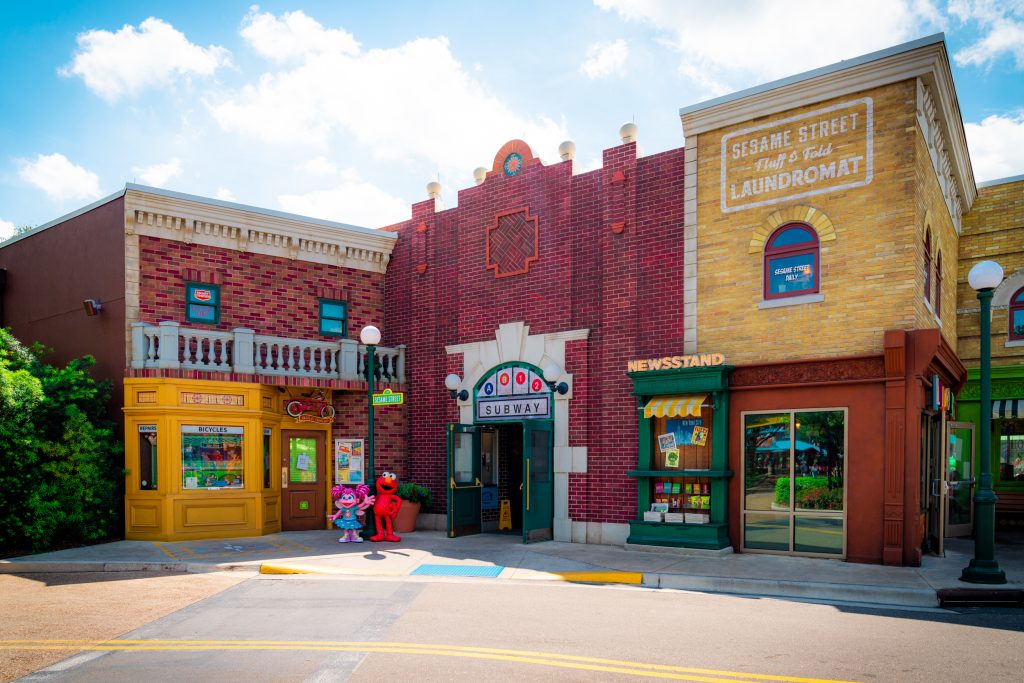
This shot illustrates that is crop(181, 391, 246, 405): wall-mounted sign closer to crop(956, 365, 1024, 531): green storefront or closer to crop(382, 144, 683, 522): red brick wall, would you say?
crop(382, 144, 683, 522): red brick wall

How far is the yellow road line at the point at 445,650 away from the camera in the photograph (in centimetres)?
643

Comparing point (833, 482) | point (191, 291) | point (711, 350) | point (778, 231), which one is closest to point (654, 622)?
point (833, 482)

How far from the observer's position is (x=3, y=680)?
6512mm

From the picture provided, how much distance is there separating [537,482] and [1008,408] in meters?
11.4

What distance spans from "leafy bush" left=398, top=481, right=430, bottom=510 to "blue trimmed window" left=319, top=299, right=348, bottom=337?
4.04 metres

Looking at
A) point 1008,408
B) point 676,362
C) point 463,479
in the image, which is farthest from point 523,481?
point 1008,408

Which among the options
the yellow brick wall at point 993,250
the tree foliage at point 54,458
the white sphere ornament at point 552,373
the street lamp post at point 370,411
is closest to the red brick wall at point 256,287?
the tree foliage at point 54,458

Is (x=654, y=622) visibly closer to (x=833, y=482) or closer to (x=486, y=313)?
(x=833, y=482)

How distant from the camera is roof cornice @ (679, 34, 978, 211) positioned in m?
11.8

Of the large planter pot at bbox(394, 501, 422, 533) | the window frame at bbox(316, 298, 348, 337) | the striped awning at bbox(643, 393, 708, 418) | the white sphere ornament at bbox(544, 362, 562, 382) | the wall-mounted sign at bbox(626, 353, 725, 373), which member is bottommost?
the large planter pot at bbox(394, 501, 422, 533)

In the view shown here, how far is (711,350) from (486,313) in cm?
528

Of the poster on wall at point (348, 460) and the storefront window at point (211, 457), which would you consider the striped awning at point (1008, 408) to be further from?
the storefront window at point (211, 457)

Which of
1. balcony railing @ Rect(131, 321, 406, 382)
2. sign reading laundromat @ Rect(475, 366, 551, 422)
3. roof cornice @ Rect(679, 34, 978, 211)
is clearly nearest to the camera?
roof cornice @ Rect(679, 34, 978, 211)

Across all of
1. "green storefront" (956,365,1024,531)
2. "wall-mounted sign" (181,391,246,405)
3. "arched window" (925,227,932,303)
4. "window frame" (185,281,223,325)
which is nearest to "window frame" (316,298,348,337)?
"window frame" (185,281,223,325)
